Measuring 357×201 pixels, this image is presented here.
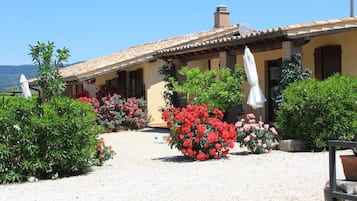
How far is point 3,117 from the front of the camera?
8.46 meters

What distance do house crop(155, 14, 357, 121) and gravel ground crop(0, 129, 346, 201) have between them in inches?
140

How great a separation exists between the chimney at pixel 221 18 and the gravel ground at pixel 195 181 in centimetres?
1346

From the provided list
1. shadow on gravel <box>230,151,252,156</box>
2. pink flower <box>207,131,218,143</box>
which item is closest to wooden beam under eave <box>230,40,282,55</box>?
shadow on gravel <box>230,151,252,156</box>

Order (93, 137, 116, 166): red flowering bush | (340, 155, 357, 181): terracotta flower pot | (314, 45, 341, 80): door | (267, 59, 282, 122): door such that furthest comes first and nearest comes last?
(267, 59, 282, 122): door, (314, 45, 341, 80): door, (93, 137, 116, 166): red flowering bush, (340, 155, 357, 181): terracotta flower pot

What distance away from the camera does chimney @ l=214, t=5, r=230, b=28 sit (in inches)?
918

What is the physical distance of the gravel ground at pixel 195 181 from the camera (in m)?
6.57

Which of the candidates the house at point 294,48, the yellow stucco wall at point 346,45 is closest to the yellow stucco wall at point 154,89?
the house at point 294,48

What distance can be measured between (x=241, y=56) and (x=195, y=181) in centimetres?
1034

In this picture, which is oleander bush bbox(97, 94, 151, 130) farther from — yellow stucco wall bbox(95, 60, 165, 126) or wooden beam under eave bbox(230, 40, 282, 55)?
wooden beam under eave bbox(230, 40, 282, 55)

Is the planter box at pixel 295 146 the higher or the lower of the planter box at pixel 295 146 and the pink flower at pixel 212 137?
the lower

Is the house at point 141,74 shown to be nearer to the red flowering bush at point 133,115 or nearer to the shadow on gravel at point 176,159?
the red flowering bush at point 133,115

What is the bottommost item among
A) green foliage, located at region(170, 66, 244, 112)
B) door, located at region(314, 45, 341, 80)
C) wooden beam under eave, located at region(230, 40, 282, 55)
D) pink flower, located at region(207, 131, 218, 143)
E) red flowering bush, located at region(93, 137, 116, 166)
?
red flowering bush, located at region(93, 137, 116, 166)

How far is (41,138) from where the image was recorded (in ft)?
28.3

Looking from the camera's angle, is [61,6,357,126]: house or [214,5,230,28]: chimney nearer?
[61,6,357,126]: house
